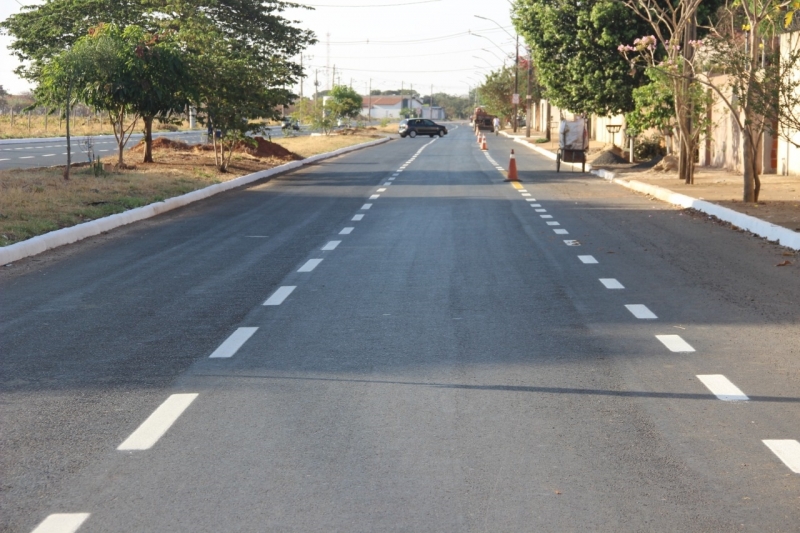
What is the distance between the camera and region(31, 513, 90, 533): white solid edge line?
4.30 meters

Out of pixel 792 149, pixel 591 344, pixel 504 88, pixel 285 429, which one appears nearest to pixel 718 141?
pixel 792 149

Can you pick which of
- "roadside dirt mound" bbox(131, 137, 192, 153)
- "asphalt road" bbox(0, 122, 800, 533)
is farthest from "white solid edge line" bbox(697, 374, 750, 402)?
"roadside dirt mound" bbox(131, 137, 192, 153)

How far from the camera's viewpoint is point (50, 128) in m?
77.7

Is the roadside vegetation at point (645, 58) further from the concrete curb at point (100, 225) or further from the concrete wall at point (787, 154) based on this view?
the concrete curb at point (100, 225)

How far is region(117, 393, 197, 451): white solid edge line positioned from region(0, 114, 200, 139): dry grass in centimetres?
5628

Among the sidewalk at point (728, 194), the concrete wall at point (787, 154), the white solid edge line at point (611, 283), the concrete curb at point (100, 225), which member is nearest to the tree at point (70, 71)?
the concrete curb at point (100, 225)

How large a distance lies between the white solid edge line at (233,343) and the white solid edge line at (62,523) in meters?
3.05

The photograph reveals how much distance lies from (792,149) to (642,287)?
1794cm

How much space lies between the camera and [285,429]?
5.70 meters

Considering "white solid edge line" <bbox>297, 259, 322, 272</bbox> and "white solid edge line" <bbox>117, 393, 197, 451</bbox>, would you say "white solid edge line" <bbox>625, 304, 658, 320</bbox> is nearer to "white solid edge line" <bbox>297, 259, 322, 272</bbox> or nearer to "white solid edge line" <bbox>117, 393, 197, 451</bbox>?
"white solid edge line" <bbox>297, 259, 322, 272</bbox>

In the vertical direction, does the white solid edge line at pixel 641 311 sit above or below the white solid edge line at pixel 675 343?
above

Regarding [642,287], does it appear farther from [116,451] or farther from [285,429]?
[116,451]

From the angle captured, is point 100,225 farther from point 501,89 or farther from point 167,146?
point 501,89

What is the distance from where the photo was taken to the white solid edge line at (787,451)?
5078 mm
